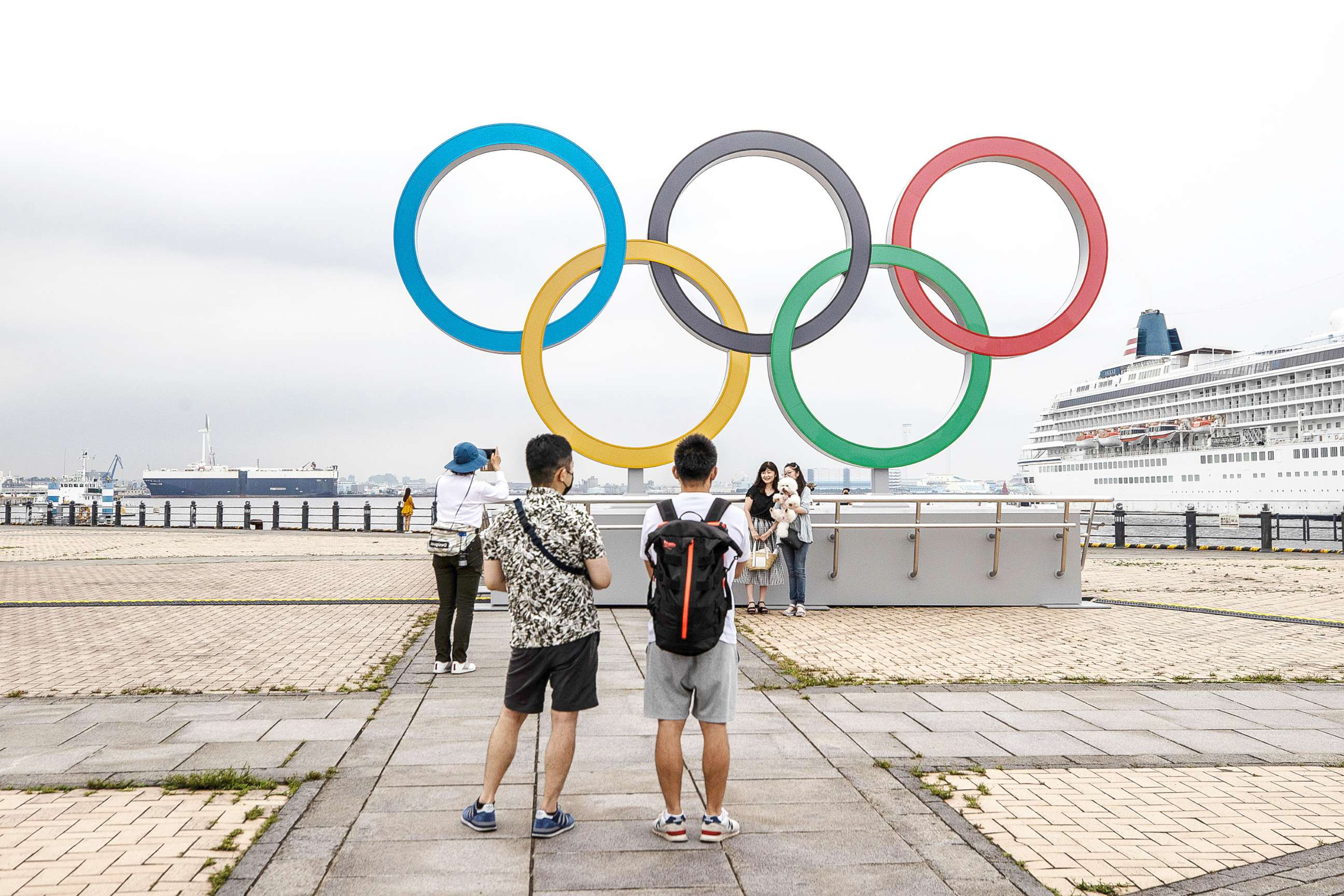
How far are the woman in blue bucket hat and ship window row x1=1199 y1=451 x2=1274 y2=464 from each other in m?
48.7

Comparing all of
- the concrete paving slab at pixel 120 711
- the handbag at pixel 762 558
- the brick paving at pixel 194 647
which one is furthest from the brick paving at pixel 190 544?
the concrete paving slab at pixel 120 711

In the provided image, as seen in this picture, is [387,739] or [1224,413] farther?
[1224,413]

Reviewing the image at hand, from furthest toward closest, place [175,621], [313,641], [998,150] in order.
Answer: [998,150], [175,621], [313,641]

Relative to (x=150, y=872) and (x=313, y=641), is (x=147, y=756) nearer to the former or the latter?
(x=150, y=872)

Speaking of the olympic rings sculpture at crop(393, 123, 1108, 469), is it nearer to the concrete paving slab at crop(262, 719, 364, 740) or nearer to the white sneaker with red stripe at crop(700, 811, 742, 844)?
the concrete paving slab at crop(262, 719, 364, 740)

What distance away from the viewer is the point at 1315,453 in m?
42.8

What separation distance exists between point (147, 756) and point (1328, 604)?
11.8 meters

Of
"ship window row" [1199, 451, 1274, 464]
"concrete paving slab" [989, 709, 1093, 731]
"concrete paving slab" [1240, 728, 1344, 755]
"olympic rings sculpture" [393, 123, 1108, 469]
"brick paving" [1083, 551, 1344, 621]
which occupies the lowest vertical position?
"brick paving" [1083, 551, 1344, 621]

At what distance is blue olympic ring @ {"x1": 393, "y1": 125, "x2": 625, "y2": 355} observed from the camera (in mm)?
9625

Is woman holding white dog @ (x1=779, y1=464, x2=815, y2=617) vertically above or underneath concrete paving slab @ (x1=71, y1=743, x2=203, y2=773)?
above

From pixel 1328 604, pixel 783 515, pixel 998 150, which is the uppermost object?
pixel 998 150

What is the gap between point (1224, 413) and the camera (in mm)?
46812

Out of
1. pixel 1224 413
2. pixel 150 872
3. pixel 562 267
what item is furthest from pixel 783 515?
pixel 1224 413

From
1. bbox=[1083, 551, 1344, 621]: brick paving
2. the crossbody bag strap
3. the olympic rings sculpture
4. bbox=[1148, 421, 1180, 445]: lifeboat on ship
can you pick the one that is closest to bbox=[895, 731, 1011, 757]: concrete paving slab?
the crossbody bag strap
